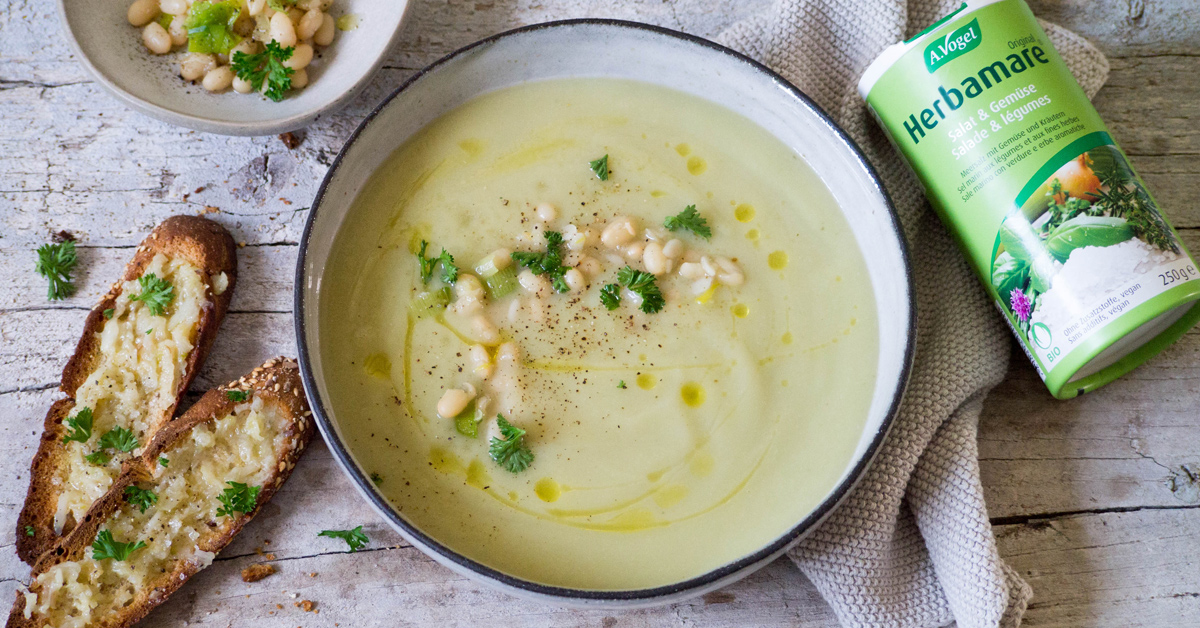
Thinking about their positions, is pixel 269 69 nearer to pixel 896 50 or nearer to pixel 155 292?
pixel 155 292

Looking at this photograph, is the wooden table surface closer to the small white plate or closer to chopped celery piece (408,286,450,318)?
the small white plate

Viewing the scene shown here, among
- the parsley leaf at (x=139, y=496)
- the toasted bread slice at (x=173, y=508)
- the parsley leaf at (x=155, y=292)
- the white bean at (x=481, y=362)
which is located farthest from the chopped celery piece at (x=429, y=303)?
the parsley leaf at (x=139, y=496)

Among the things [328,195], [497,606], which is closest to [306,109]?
[328,195]

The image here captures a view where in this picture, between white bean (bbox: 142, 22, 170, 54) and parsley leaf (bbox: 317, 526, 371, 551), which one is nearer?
parsley leaf (bbox: 317, 526, 371, 551)

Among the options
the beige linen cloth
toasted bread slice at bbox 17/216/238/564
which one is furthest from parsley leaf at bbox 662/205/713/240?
toasted bread slice at bbox 17/216/238/564

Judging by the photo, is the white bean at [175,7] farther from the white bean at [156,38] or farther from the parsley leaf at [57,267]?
the parsley leaf at [57,267]

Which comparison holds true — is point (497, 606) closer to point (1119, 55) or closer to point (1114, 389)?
point (1114, 389)
